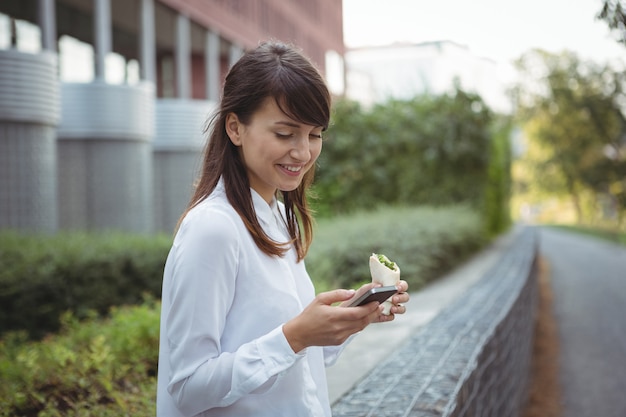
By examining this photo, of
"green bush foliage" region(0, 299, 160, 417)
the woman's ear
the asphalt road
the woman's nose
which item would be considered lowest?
the asphalt road

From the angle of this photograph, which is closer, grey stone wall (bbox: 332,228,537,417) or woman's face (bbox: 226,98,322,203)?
woman's face (bbox: 226,98,322,203)

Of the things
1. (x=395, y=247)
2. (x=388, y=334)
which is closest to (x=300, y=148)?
(x=388, y=334)

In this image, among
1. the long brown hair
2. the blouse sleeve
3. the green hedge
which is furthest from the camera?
the green hedge

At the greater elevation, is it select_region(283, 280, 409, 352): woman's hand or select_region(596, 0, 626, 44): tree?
select_region(596, 0, 626, 44): tree

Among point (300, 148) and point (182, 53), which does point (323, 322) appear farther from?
point (182, 53)

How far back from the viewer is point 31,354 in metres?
4.02

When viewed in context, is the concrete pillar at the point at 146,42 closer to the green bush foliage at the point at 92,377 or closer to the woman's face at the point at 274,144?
the green bush foliage at the point at 92,377

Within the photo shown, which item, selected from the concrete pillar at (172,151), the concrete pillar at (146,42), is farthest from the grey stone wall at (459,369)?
the concrete pillar at (146,42)

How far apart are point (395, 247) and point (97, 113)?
628cm

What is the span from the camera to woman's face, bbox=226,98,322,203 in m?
1.76

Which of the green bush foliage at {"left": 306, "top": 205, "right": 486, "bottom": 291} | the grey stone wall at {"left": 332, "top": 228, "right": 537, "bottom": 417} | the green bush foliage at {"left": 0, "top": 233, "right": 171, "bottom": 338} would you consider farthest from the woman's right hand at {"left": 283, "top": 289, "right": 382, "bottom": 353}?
the green bush foliage at {"left": 0, "top": 233, "right": 171, "bottom": 338}

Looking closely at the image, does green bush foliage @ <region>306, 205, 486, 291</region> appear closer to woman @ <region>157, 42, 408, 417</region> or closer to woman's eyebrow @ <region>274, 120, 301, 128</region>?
woman @ <region>157, 42, 408, 417</region>

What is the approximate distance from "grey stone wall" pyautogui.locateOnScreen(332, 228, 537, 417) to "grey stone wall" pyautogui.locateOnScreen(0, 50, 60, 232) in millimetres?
6204

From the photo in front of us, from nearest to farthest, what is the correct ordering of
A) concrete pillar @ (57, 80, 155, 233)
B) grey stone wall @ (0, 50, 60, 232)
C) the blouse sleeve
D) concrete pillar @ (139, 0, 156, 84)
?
the blouse sleeve → grey stone wall @ (0, 50, 60, 232) → concrete pillar @ (57, 80, 155, 233) → concrete pillar @ (139, 0, 156, 84)
